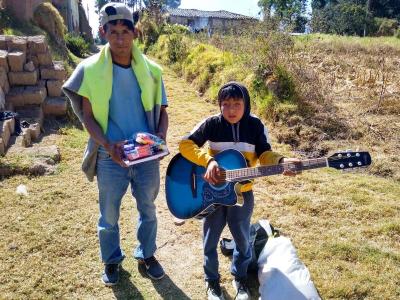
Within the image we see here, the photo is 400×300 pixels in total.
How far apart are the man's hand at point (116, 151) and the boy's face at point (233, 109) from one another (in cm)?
67

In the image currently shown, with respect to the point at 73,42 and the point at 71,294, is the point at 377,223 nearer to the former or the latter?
the point at 71,294

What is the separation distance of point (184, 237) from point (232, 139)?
1509 millimetres

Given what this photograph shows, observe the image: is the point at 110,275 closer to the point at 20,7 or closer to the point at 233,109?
the point at 233,109

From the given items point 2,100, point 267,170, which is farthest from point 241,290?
point 2,100

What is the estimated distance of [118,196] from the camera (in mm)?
2590

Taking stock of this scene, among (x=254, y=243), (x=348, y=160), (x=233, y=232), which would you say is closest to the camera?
(x=348, y=160)

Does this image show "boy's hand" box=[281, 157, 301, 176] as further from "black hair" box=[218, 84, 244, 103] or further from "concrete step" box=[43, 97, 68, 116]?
"concrete step" box=[43, 97, 68, 116]

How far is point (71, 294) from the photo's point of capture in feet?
9.18

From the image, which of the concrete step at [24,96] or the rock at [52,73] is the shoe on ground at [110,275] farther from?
the rock at [52,73]

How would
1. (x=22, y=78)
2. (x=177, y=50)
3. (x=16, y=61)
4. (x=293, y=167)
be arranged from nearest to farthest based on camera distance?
(x=293, y=167), (x=16, y=61), (x=22, y=78), (x=177, y=50)

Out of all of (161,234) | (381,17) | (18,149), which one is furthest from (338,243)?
(381,17)

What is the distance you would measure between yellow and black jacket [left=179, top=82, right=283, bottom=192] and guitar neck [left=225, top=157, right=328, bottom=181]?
80 millimetres

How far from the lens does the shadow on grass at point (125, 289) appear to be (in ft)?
9.10

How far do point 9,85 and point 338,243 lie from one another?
555cm
